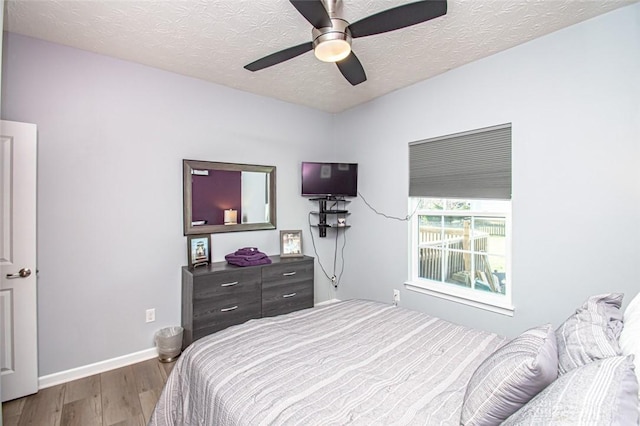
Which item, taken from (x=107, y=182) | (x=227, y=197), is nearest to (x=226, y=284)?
(x=227, y=197)

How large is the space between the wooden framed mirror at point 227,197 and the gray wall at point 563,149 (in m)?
1.91

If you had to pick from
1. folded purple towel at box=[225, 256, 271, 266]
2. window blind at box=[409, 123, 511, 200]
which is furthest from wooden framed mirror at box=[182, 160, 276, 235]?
window blind at box=[409, 123, 511, 200]

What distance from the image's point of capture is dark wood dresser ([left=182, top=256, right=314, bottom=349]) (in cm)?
277

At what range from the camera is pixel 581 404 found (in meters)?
0.71

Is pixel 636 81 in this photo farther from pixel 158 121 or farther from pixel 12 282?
pixel 12 282

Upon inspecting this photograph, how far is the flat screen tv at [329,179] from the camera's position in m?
3.77

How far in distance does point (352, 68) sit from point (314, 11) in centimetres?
63

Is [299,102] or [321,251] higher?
[299,102]

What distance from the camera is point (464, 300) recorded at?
2.79 meters

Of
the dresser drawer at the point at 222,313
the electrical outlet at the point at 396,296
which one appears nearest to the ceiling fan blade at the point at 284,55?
the dresser drawer at the point at 222,313

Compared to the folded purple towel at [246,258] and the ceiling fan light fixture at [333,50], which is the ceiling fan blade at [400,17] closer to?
the ceiling fan light fixture at [333,50]

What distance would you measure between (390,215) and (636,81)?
2132 mm

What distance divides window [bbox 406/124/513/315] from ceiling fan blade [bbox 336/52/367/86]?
120 centimetres

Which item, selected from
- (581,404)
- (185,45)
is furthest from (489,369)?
(185,45)
